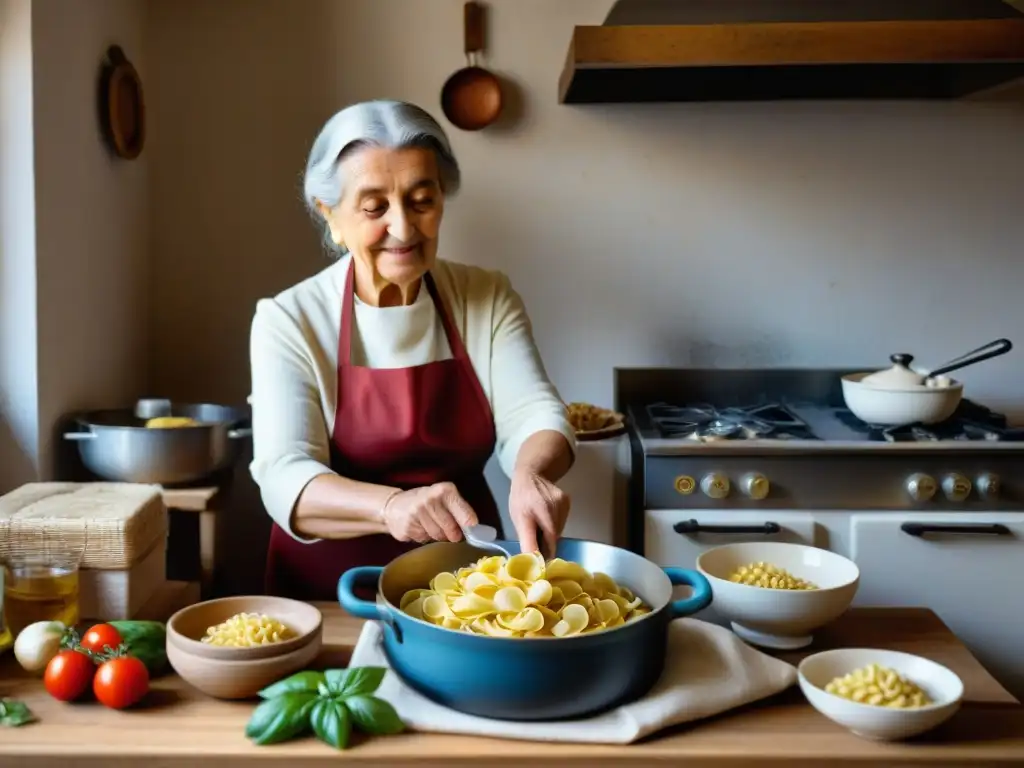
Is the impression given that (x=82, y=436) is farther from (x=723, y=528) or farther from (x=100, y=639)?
(x=723, y=528)

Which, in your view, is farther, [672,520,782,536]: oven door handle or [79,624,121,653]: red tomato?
[672,520,782,536]: oven door handle

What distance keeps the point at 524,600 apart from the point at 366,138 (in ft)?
2.62

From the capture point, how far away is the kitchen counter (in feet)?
3.26

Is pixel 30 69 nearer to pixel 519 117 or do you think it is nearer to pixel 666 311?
pixel 519 117

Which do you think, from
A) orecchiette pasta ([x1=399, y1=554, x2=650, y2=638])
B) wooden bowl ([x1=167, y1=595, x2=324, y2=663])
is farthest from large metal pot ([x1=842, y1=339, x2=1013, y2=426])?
wooden bowl ([x1=167, y1=595, x2=324, y2=663])

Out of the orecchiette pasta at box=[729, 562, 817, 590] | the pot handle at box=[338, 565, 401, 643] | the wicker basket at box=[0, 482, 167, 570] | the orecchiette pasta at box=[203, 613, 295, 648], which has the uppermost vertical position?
the wicker basket at box=[0, 482, 167, 570]

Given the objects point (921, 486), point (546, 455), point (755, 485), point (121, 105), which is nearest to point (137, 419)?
point (121, 105)

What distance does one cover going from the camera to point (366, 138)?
1.55 meters

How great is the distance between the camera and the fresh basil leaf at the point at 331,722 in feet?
3.27

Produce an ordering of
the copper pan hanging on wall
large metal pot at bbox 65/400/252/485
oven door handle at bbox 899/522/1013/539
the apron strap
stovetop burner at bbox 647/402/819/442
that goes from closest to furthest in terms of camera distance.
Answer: the apron strap
large metal pot at bbox 65/400/252/485
oven door handle at bbox 899/522/1013/539
stovetop burner at bbox 647/402/819/442
the copper pan hanging on wall

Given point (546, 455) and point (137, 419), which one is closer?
point (546, 455)

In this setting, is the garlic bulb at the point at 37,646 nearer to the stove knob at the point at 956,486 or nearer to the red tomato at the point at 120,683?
the red tomato at the point at 120,683

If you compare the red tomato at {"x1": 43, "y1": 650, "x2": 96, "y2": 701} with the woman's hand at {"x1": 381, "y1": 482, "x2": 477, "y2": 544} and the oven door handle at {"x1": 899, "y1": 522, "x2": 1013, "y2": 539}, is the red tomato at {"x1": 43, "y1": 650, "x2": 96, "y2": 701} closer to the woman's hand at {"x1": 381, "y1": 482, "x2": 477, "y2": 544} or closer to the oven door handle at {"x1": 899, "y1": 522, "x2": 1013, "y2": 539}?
the woman's hand at {"x1": 381, "y1": 482, "x2": 477, "y2": 544}

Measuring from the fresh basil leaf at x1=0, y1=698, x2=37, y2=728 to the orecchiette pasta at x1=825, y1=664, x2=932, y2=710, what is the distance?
84 centimetres
